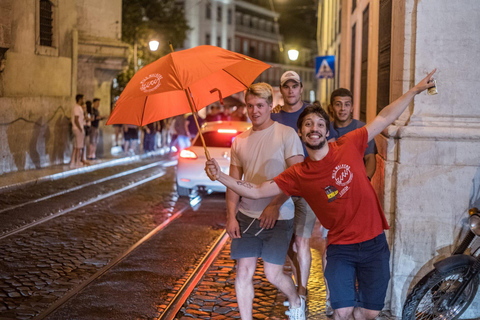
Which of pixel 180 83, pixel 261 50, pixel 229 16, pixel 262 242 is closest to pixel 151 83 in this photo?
pixel 180 83

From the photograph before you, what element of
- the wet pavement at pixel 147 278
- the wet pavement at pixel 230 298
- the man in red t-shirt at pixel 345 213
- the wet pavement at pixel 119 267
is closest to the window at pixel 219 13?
the wet pavement at pixel 119 267

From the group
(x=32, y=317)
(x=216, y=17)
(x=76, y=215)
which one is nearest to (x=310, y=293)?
(x=32, y=317)

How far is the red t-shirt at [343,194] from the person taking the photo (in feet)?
13.8

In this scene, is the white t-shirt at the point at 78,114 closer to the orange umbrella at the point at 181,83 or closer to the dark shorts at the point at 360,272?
the orange umbrella at the point at 181,83

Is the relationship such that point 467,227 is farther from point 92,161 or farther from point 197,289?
point 92,161

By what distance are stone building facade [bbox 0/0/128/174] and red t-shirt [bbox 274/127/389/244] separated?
13944 mm

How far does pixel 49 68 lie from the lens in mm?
20750

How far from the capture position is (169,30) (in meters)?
46.3

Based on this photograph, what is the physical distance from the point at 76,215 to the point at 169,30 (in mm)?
36900

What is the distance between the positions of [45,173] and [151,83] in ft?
42.5

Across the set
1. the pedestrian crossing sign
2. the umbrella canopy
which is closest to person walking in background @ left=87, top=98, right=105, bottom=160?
the pedestrian crossing sign

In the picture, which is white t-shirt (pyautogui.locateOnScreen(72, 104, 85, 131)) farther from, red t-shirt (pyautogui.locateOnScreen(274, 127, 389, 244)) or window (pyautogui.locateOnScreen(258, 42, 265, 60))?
window (pyautogui.locateOnScreen(258, 42, 265, 60))

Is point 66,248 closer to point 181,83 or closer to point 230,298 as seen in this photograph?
point 230,298

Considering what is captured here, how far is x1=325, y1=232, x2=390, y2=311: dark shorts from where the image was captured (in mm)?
4246
